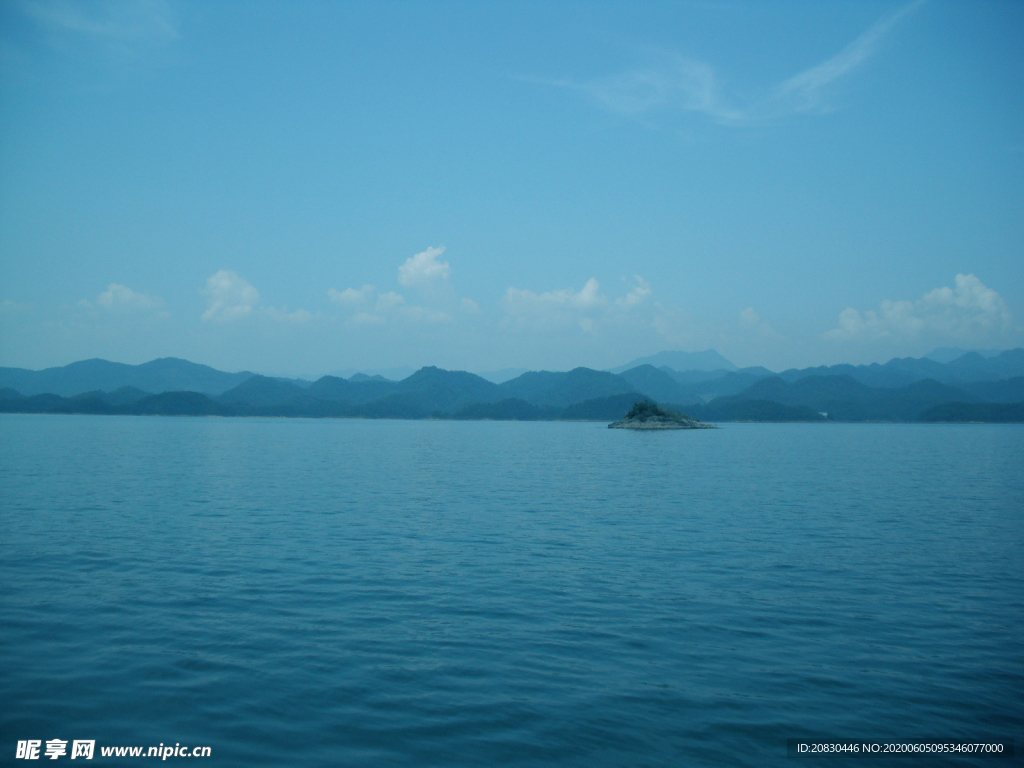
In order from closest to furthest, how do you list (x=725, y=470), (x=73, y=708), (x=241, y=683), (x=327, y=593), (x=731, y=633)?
(x=73, y=708) → (x=241, y=683) → (x=731, y=633) → (x=327, y=593) → (x=725, y=470)

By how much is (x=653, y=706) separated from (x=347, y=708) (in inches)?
256

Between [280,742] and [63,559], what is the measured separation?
19252 mm

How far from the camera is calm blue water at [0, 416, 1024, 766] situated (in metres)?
12.2

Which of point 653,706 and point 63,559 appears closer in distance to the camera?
point 653,706

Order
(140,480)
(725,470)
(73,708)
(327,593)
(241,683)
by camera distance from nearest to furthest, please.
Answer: (73,708)
(241,683)
(327,593)
(140,480)
(725,470)

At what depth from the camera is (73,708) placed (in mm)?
12766

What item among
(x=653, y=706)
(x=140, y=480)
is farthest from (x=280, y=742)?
(x=140, y=480)

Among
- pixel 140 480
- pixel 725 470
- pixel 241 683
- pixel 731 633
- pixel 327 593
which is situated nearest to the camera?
A: pixel 241 683

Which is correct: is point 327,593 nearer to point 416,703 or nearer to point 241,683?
point 241,683

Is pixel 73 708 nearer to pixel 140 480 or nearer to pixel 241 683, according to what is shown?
pixel 241 683

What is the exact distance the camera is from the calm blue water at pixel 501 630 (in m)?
12.2

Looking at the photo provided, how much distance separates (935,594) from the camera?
71.4 feet

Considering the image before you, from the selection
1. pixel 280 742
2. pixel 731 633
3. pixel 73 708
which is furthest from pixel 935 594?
pixel 73 708

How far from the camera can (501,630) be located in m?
17.6
